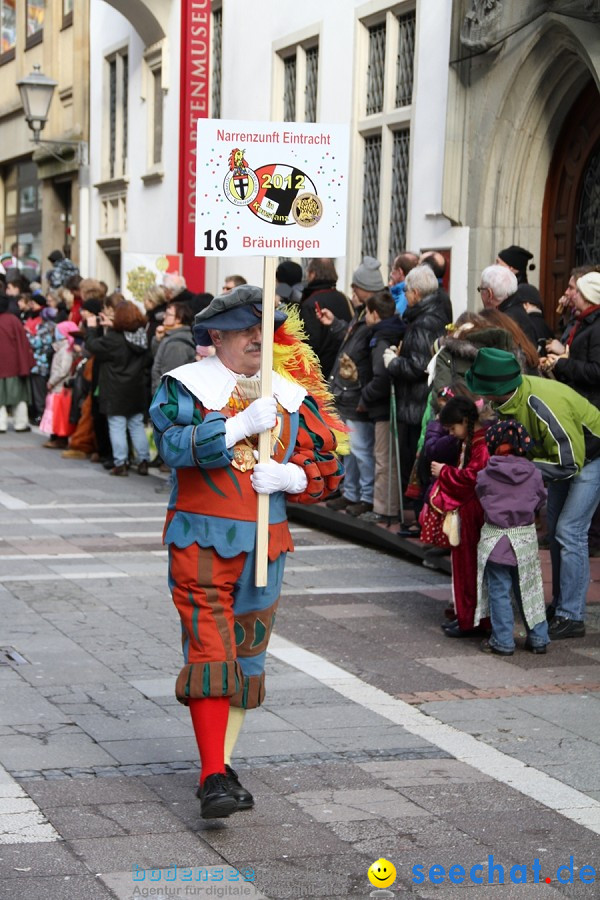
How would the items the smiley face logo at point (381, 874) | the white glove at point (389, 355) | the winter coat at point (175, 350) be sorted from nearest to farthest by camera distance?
the smiley face logo at point (381, 874), the white glove at point (389, 355), the winter coat at point (175, 350)

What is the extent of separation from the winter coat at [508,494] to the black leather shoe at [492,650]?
0.47m

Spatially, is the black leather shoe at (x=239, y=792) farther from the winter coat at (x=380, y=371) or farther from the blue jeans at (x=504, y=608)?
Result: the winter coat at (x=380, y=371)

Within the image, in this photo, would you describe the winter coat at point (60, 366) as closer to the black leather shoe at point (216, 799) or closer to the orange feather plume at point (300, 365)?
the orange feather plume at point (300, 365)

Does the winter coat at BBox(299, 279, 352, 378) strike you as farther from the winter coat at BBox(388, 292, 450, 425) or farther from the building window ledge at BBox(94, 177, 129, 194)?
the building window ledge at BBox(94, 177, 129, 194)

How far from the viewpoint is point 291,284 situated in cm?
1522

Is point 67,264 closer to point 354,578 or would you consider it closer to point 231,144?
point 354,578

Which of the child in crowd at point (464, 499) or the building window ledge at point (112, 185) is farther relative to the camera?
the building window ledge at point (112, 185)

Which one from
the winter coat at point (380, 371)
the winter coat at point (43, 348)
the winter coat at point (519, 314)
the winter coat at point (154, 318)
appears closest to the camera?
the winter coat at point (519, 314)

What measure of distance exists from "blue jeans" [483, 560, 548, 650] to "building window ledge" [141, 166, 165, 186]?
16613 mm

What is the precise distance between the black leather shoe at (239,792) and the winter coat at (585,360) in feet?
16.2

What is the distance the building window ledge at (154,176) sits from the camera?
23875 mm

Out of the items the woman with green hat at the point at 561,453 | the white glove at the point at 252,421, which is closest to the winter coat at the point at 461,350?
the woman with green hat at the point at 561,453

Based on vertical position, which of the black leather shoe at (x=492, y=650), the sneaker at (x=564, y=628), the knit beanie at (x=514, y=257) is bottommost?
the black leather shoe at (x=492, y=650)

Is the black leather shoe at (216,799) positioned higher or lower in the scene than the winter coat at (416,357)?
lower
